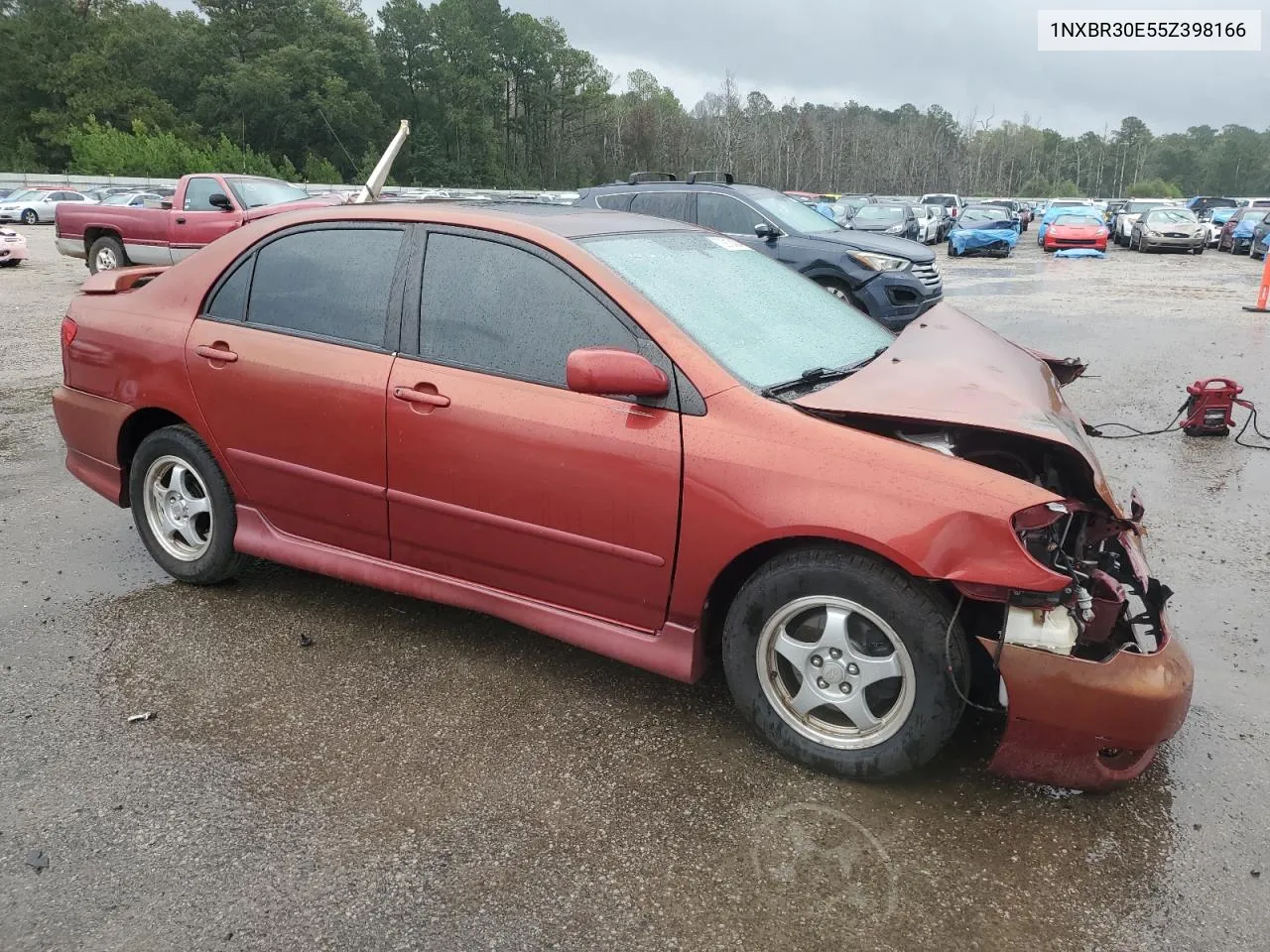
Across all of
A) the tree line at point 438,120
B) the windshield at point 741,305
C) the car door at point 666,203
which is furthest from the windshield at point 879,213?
the tree line at point 438,120

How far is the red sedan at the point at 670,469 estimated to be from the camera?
8.38 feet

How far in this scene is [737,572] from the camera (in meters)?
2.90

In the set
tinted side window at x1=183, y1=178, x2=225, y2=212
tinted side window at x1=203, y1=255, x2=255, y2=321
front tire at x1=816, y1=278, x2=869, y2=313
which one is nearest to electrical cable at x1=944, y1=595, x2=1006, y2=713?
tinted side window at x1=203, y1=255, x2=255, y2=321

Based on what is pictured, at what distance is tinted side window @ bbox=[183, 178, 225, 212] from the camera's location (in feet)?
45.7

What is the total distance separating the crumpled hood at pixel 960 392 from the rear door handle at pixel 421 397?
121 centimetres

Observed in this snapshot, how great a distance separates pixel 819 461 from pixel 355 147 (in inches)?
3239

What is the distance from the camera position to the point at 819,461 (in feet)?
8.73

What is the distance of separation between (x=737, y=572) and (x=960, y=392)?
87cm

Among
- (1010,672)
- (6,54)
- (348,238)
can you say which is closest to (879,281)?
(348,238)

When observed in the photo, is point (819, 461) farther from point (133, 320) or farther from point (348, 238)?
point (133, 320)

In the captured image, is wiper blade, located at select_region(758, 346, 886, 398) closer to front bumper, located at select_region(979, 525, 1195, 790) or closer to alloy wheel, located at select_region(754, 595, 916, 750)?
alloy wheel, located at select_region(754, 595, 916, 750)

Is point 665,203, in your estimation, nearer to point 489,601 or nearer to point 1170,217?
point 489,601

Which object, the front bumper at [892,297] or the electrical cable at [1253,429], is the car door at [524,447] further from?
the front bumper at [892,297]

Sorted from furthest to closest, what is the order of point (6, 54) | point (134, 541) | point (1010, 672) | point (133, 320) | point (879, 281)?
point (6, 54) < point (879, 281) < point (134, 541) < point (133, 320) < point (1010, 672)
